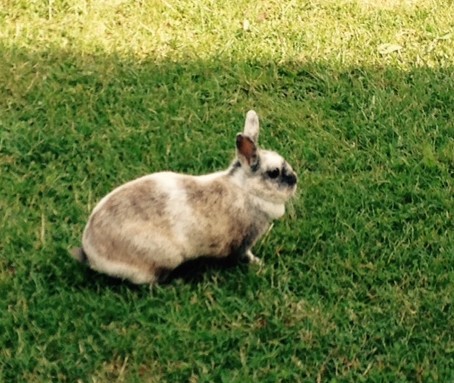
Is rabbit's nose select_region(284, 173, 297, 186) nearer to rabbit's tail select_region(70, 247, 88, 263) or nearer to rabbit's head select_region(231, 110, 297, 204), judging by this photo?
rabbit's head select_region(231, 110, 297, 204)

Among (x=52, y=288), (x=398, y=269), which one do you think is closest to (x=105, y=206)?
(x=52, y=288)

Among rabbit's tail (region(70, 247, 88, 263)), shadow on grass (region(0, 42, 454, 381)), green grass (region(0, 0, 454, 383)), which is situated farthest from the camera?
shadow on grass (region(0, 42, 454, 381))

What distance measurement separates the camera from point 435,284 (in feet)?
12.8

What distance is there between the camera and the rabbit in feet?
11.9

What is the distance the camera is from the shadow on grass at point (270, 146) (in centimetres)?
394

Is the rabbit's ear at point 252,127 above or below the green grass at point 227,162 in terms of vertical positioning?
above

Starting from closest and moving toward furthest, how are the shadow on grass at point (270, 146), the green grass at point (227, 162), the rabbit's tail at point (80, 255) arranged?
1. the green grass at point (227, 162)
2. the rabbit's tail at point (80, 255)
3. the shadow on grass at point (270, 146)

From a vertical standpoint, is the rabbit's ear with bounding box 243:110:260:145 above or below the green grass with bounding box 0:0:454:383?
above

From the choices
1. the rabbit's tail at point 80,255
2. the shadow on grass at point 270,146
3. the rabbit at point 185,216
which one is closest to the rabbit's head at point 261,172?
the rabbit at point 185,216

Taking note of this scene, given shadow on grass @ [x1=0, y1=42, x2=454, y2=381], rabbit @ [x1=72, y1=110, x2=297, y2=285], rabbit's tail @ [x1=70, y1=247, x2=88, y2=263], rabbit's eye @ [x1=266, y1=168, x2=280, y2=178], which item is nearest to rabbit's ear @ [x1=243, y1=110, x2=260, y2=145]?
rabbit @ [x1=72, y1=110, x2=297, y2=285]

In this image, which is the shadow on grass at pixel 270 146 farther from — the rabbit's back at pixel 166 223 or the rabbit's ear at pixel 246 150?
the rabbit's ear at pixel 246 150

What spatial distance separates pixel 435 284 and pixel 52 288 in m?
1.71

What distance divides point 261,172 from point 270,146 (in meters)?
0.89

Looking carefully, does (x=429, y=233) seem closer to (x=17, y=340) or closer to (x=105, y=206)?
(x=105, y=206)
